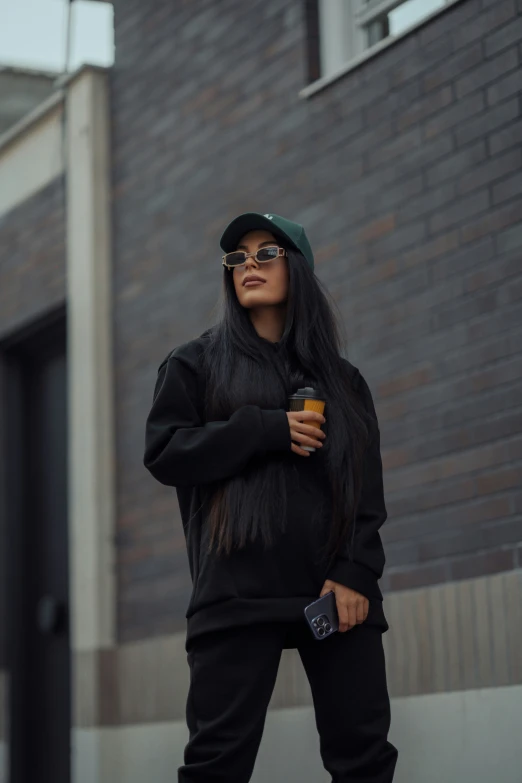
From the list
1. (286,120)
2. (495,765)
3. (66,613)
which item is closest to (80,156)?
(286,120)

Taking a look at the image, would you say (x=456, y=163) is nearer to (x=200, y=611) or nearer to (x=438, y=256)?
(x=438, y=256)

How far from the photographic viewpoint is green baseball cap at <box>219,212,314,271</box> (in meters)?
4.13

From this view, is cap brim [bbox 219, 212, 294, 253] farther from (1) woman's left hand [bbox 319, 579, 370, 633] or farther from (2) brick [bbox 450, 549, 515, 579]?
(2) brick [bbox 450, 549, 515, 579]

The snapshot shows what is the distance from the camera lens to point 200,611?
12.6 ft

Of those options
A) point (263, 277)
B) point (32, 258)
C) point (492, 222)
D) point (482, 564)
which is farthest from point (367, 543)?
point (32, 258)

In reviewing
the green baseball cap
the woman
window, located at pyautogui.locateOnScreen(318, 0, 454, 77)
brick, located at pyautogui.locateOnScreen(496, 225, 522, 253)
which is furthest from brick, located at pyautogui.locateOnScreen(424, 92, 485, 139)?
the woman

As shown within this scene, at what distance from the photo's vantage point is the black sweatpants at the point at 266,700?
373 cm

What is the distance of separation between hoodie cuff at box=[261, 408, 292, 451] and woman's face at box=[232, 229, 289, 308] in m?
0.40

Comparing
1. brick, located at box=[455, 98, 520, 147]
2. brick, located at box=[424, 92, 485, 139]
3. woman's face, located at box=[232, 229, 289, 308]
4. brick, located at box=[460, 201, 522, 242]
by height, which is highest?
brick, located at box=[424, 92, 485, 139]

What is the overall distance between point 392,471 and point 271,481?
6.48 ft

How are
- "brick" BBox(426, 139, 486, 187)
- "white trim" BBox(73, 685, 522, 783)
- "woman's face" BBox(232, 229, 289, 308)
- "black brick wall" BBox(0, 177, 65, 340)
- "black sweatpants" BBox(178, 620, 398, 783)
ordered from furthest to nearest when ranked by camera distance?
1. "black brick wall" BBox(0, 177, 65, 340)
2. "brick" BBox(426, 139, 486, 187)
3. "white trim" BBox(73, 685, 522, 783)
4. "woman's face" BBox(232, 229, 289, 308)
5. "black sweatpants" BBox(178, 620, 398, 783)

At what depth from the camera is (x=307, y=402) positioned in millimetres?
3896

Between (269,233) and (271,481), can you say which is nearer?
(271,481)

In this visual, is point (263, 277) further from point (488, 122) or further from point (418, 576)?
point (418, 576)
